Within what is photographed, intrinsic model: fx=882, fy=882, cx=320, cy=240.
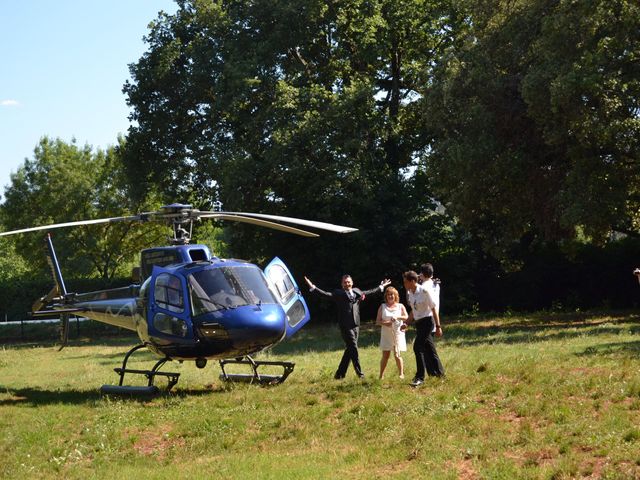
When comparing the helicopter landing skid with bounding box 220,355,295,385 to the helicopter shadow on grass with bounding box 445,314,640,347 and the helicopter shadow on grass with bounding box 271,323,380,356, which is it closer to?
the helicopter shadow on grass with bounding box 271,323,380,356

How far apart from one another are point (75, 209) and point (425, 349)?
128ft

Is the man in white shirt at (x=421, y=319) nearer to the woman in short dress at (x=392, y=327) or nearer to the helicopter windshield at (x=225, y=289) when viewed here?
the woman in short dress at (x=392, y=327)

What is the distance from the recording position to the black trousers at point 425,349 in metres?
13.6

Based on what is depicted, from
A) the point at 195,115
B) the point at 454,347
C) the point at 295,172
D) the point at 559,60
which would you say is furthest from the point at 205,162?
the point at 454,347

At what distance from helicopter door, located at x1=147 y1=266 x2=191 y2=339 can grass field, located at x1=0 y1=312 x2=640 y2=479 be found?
123 cm

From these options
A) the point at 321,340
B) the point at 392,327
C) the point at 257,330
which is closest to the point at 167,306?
the point at 257,330

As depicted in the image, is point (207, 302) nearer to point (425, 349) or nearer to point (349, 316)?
point (349, 316)

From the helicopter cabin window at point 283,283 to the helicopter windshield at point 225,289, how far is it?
19.6 inches

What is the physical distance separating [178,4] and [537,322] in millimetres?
20851

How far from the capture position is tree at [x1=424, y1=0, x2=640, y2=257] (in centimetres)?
2403

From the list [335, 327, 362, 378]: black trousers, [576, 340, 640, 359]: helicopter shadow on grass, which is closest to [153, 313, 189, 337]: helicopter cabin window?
[335, 327, 362, 378]: black trousers

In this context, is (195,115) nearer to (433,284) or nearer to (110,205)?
(110,205)

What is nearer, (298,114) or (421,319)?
(421,319)

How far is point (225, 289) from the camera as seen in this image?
14.6 meters
